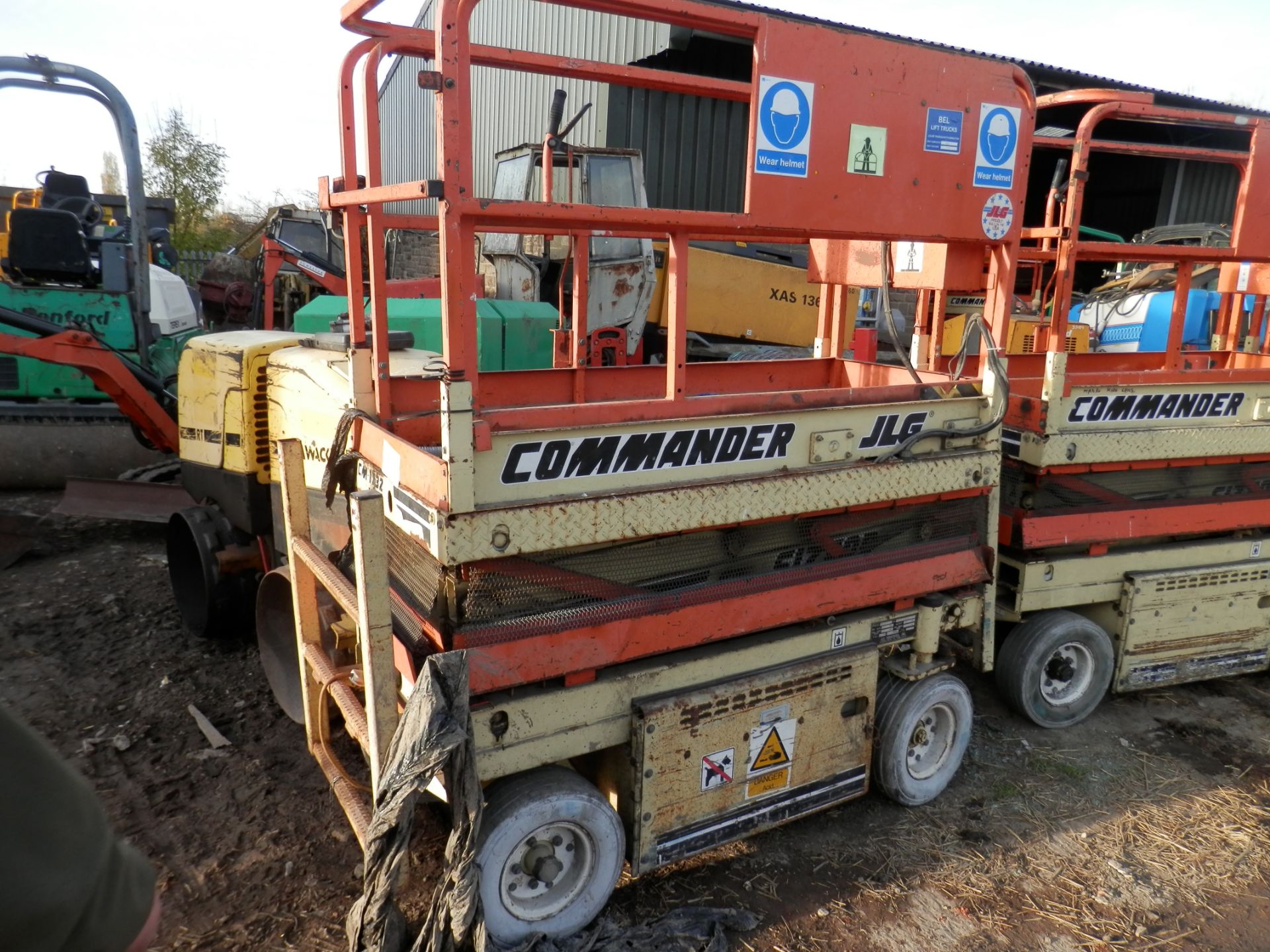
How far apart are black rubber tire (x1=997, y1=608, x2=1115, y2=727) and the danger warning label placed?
5.06 ft

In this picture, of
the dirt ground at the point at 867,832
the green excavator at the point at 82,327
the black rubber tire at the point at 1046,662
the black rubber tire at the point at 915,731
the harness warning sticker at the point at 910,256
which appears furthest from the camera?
the green excavator at the point at 82,327

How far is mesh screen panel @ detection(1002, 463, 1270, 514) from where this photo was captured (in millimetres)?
3955

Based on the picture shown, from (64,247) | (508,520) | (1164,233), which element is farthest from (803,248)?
(508,520)

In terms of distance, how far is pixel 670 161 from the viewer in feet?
41.6

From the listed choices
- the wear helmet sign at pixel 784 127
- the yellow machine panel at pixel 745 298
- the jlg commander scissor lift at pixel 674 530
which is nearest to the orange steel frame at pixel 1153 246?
the jlg commander scissor lift at pixel 674 530

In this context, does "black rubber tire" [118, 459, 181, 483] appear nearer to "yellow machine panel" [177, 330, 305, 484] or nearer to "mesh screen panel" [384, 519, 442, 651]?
"yellow machine panel" [177, 330, 305, 484]

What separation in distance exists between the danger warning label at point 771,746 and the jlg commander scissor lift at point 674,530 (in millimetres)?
12

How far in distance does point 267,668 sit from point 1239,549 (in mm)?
4796

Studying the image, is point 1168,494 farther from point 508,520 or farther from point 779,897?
point 508,520

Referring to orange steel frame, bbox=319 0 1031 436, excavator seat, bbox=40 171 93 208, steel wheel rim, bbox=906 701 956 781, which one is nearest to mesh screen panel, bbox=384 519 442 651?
orange steel frame, bbox=319 0 1031 436

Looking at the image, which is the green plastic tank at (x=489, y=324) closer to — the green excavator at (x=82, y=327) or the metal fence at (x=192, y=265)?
the green excavator at (x=82, y=327)

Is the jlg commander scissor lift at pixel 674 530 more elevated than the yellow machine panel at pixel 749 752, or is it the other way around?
the jlg commander scissor lift at pixel 674 530

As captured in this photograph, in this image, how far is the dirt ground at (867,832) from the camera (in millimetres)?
2936

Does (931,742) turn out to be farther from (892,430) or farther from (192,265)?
(192,265)
